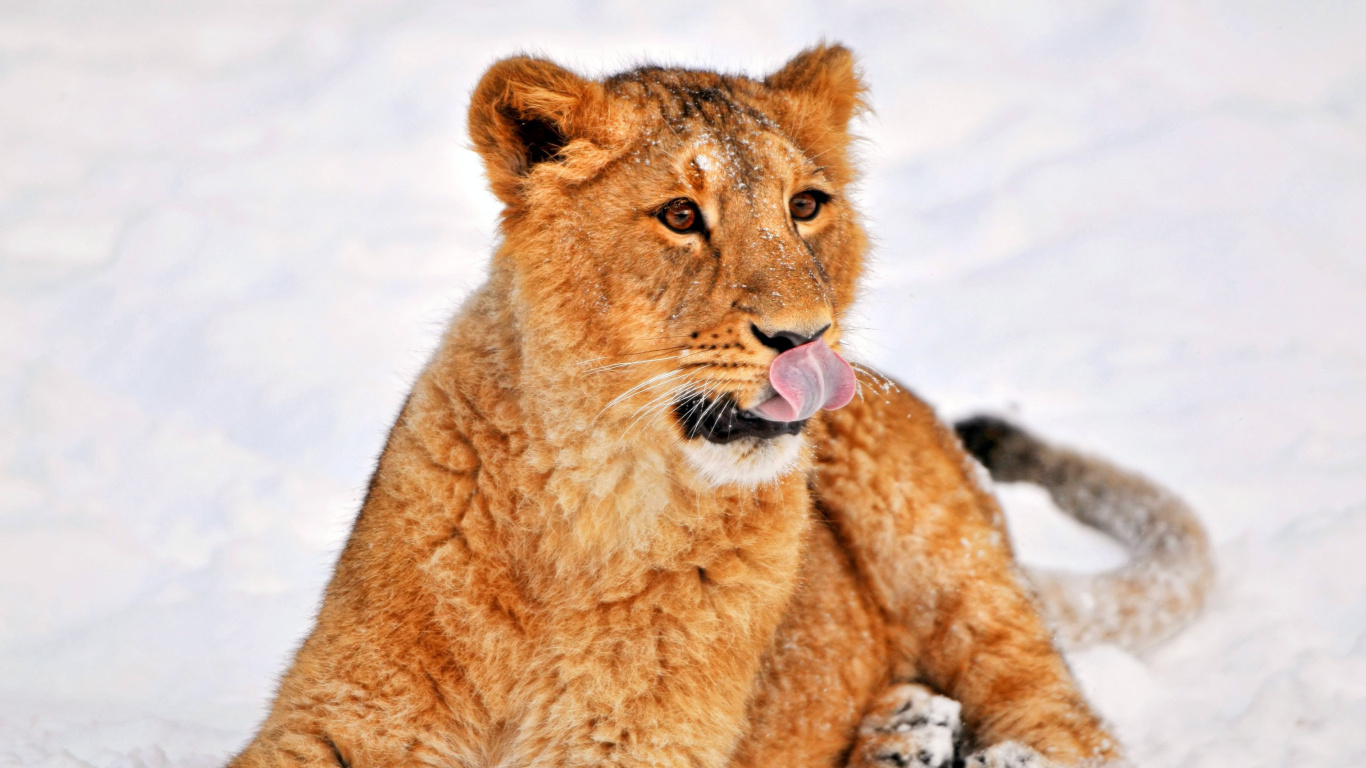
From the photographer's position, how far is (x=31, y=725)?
4.57 meters

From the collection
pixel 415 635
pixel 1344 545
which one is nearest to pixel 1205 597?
pixel 1344 545

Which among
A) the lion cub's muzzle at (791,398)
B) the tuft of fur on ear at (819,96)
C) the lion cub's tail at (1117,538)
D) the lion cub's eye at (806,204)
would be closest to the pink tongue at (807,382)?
the lion cub's muzzle at (791,398)

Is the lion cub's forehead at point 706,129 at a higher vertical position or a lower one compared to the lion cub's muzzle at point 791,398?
higher

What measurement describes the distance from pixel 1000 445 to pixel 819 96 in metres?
2.25

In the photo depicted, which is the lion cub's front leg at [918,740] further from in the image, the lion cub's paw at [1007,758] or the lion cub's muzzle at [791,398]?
the lion cub's muzzle at [791,398]

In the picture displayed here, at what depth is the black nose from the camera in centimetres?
303

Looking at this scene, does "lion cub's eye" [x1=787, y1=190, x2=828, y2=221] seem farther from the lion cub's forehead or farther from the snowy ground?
the snowy ground

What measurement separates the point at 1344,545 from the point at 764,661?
3.35 metres

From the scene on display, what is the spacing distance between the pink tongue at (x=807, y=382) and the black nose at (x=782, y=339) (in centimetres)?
1

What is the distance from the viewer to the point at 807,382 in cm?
299

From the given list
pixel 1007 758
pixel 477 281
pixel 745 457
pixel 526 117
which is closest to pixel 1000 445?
pixel 1007 758

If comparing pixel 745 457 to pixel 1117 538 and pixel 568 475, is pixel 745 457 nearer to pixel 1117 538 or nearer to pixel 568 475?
pixel 568 475

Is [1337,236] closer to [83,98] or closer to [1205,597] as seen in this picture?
[1205,597]

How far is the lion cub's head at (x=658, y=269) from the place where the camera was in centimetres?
308
